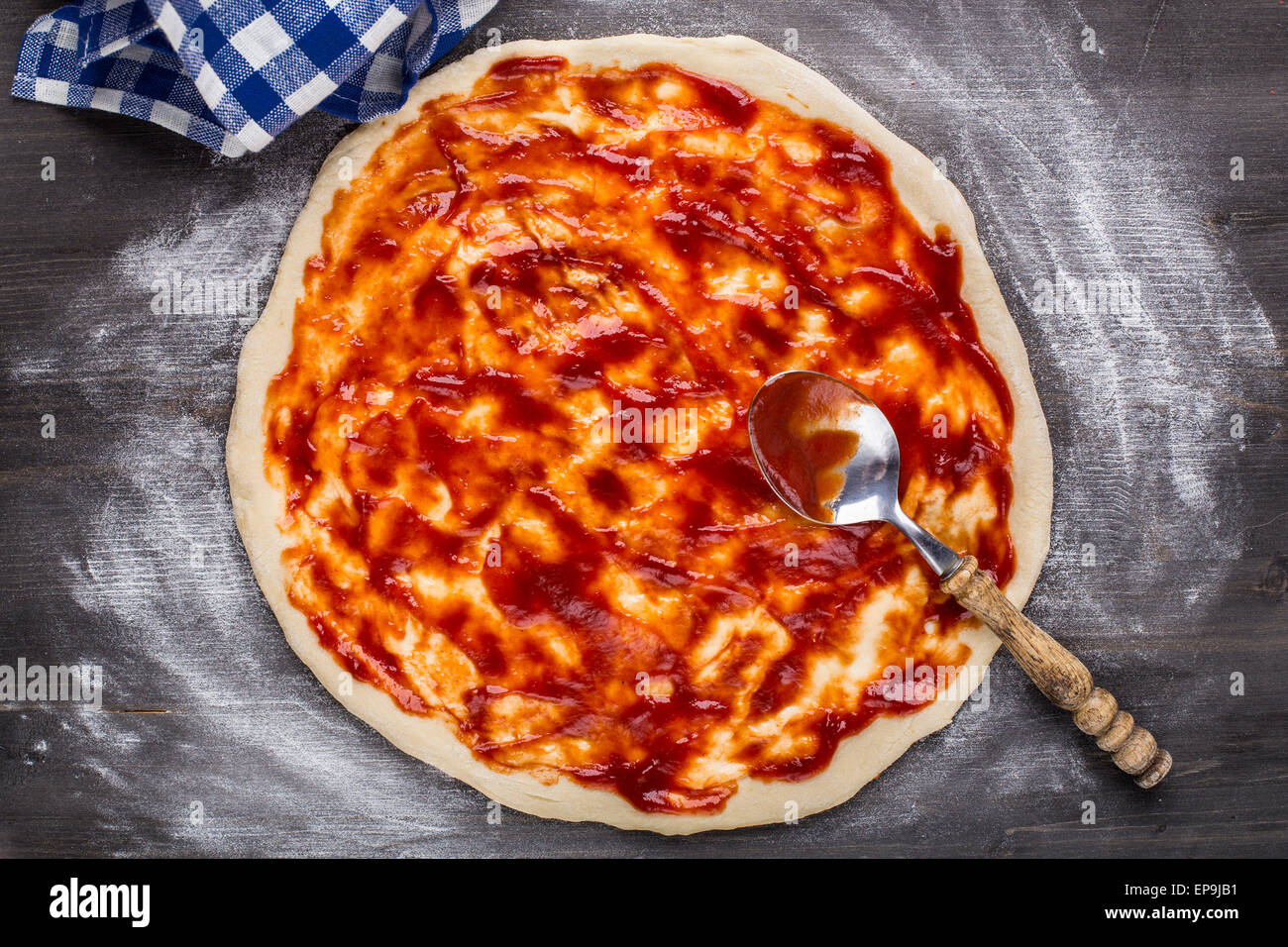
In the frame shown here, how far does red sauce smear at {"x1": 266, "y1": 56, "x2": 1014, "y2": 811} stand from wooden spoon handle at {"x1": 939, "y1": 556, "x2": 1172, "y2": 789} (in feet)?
0.60

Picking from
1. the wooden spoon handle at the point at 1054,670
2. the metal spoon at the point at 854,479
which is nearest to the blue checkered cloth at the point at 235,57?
the metal spoon at the point at 854,479

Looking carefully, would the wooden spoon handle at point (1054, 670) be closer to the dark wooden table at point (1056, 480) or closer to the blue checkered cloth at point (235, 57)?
the dark wooden table at point (1056, 480)

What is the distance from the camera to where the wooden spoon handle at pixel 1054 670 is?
82.7 inches

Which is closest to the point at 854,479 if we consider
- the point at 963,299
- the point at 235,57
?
the point at 963,299

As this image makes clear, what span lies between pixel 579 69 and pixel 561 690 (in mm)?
1827

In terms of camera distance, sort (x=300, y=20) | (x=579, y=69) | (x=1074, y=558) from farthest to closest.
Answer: (x=1074, y=558) → (x=579, y=69) → (x=300, y=20)

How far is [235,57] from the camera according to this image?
83.1 inches

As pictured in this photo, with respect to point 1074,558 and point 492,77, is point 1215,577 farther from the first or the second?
point 492,77

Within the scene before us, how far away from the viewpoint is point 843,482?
217 cm

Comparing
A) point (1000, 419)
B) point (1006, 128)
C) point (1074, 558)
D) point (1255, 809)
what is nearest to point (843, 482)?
point (1000, 419)

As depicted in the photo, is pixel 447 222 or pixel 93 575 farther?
pixel 93 575

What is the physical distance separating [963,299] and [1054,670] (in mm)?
1083

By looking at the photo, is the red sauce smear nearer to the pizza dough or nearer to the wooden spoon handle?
the pizza dough

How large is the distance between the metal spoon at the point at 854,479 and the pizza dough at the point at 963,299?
0.19m
